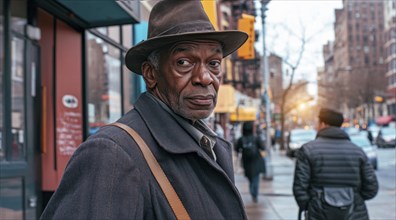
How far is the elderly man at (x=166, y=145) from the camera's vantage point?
4.67 ft

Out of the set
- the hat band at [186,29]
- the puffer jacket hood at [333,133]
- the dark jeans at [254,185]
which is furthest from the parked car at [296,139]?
the hat band at [186,29]

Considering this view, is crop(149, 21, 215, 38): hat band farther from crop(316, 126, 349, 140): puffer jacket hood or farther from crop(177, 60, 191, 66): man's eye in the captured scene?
crop(316, 126, 349, 140): puffer jacket hood

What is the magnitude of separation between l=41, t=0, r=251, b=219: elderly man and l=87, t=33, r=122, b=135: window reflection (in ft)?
17.8

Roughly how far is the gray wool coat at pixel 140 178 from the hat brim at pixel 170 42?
191 millimetres

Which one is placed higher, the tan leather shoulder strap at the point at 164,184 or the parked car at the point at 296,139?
the tan leather shoulder strap at the point at 164,184

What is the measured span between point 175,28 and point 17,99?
3.98 meters

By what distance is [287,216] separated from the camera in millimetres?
8922

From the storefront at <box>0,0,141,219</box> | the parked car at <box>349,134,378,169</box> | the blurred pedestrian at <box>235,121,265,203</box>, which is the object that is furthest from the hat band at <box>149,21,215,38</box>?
the parked car at <box>349,134,378,169</box>

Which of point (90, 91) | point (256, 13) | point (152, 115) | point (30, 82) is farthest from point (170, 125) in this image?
point (256, 13)

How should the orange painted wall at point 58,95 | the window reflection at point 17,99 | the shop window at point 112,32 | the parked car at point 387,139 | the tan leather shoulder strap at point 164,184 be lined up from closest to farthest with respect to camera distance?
the tan leather shoulder strap at point 164,184 → the window reflection at point 17,99 → the orange painted wall at point 58,95 → the shop window at point 112,32 → the parked car at point 387,139

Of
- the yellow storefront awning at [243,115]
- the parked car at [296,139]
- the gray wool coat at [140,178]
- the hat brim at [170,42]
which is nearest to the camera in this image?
the gray wool coat at [140,178]

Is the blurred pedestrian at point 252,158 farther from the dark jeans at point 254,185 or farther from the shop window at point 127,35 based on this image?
the shop window at point 127,35

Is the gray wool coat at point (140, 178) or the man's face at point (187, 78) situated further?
the man's face at point (187, 78)

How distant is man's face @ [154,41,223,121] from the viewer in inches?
68.3
